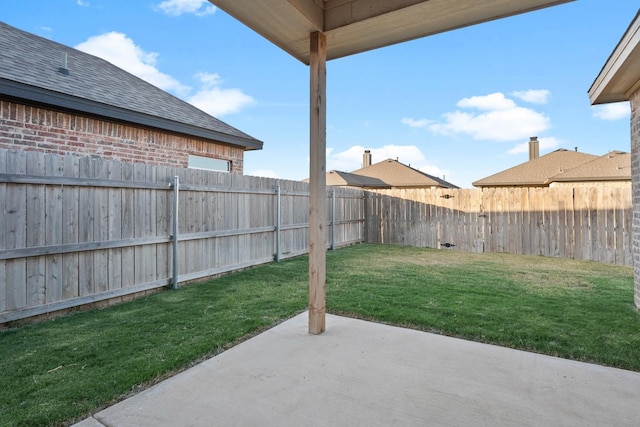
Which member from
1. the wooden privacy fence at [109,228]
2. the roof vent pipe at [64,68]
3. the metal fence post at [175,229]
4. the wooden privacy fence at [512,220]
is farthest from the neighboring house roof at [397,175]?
the roof vent pipe at [64,68]

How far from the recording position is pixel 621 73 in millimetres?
3465

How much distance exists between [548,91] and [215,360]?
54.6 ft

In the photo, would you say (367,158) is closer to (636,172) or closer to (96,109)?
(96,109)

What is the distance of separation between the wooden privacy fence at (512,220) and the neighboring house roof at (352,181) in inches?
399

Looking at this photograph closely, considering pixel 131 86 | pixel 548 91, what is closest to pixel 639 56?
pixel 131 86

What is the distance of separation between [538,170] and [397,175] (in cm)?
854

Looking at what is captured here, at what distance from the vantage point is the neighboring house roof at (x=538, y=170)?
17.5 m

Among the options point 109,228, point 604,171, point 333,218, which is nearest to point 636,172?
point 109,228

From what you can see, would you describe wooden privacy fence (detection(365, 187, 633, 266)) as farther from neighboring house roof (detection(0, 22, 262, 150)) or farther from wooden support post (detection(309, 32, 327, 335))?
wooden support post (detection(309, 32, 327, 335))

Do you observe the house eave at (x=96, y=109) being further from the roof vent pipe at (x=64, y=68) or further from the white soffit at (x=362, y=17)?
the white soffit at (x=362, y=17)

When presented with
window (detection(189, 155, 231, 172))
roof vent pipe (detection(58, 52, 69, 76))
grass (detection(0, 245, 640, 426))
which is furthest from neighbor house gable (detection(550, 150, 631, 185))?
roof vent pipe (detection(58, 52, 69, 76))

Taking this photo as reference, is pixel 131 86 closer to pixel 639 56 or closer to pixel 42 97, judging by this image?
pixel 42 97

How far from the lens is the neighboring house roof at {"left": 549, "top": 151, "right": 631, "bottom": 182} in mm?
14117

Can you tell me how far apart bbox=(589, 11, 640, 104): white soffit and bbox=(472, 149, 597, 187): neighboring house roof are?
48.0ft
